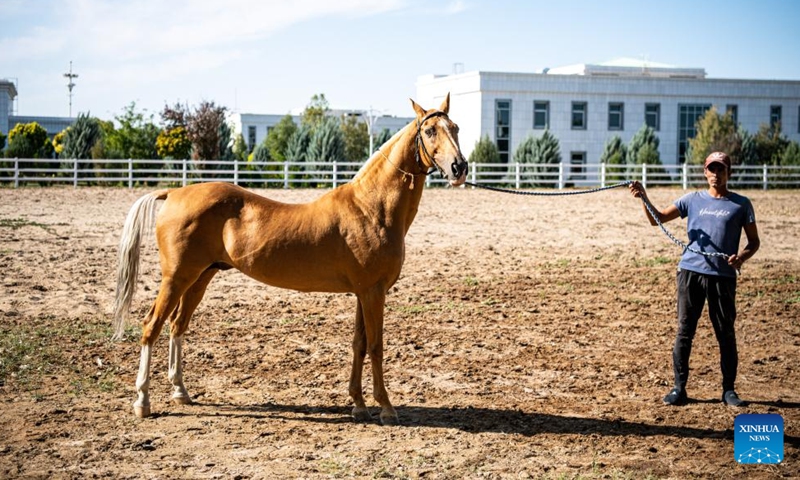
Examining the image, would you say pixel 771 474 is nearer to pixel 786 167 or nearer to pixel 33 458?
pixel 33 458

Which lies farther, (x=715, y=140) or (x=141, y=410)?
(x=715, y=140)

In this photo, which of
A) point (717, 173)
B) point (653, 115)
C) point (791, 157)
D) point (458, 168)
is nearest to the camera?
point (458, 168)

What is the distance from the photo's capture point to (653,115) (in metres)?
46.3

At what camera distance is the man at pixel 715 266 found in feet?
20.6

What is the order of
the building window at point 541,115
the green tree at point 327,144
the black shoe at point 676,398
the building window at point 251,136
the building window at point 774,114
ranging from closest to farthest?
the black shoe at point 676,398 < the green tree at point 327,144 < the building window at point 541,115 < the building window at point 774,114 < the building window at point 251,136

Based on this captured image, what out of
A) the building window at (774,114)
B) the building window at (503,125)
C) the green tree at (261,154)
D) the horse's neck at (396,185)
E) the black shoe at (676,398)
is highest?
the building window at (774,114)

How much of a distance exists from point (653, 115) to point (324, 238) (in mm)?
43377

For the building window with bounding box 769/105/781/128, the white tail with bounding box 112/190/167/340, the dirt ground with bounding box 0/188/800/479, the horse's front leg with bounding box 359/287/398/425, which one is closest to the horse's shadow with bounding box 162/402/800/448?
the dirt ground with bounding box 0/188/800/479

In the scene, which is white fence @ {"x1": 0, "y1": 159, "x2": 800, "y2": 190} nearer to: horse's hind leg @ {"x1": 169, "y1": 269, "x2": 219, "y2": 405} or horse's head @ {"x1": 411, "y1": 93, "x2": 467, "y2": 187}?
horse's hind leg @ {"x1": 169, "y1": 269, "x2": 219, "y2": 405}

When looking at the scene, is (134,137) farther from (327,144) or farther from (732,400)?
(732,400)

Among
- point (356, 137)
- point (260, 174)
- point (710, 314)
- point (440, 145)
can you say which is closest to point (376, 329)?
point (440, 145)

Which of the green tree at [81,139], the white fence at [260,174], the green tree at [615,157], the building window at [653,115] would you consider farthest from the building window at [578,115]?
the green tree at [81,139]

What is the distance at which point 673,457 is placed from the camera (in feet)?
17.4

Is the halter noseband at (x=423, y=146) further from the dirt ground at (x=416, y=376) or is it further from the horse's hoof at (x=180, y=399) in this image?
the horse's hoof at (x=180, y=399)
